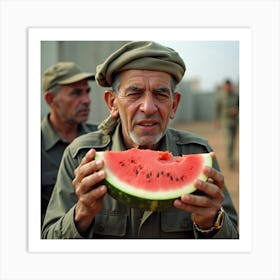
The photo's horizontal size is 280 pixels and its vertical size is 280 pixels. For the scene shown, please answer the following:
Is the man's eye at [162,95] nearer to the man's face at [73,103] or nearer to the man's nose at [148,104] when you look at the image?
the man's nose at [148,104]

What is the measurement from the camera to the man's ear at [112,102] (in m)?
2.51

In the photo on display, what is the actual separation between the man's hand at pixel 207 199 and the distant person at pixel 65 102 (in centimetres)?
150

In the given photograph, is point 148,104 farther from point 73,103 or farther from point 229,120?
point 229,120

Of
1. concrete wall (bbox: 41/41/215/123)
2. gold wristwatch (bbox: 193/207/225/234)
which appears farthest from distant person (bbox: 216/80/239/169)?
gold wristwatch (bbox: 193/207/225/234)

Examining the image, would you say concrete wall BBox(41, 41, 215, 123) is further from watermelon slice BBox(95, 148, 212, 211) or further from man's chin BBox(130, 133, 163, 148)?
watermelon slice BBox(95, 148, 212, 211)

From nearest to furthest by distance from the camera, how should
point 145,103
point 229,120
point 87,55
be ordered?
1. point 145,103
2. point 87,55
3. point 229,120

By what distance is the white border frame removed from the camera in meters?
2.64
